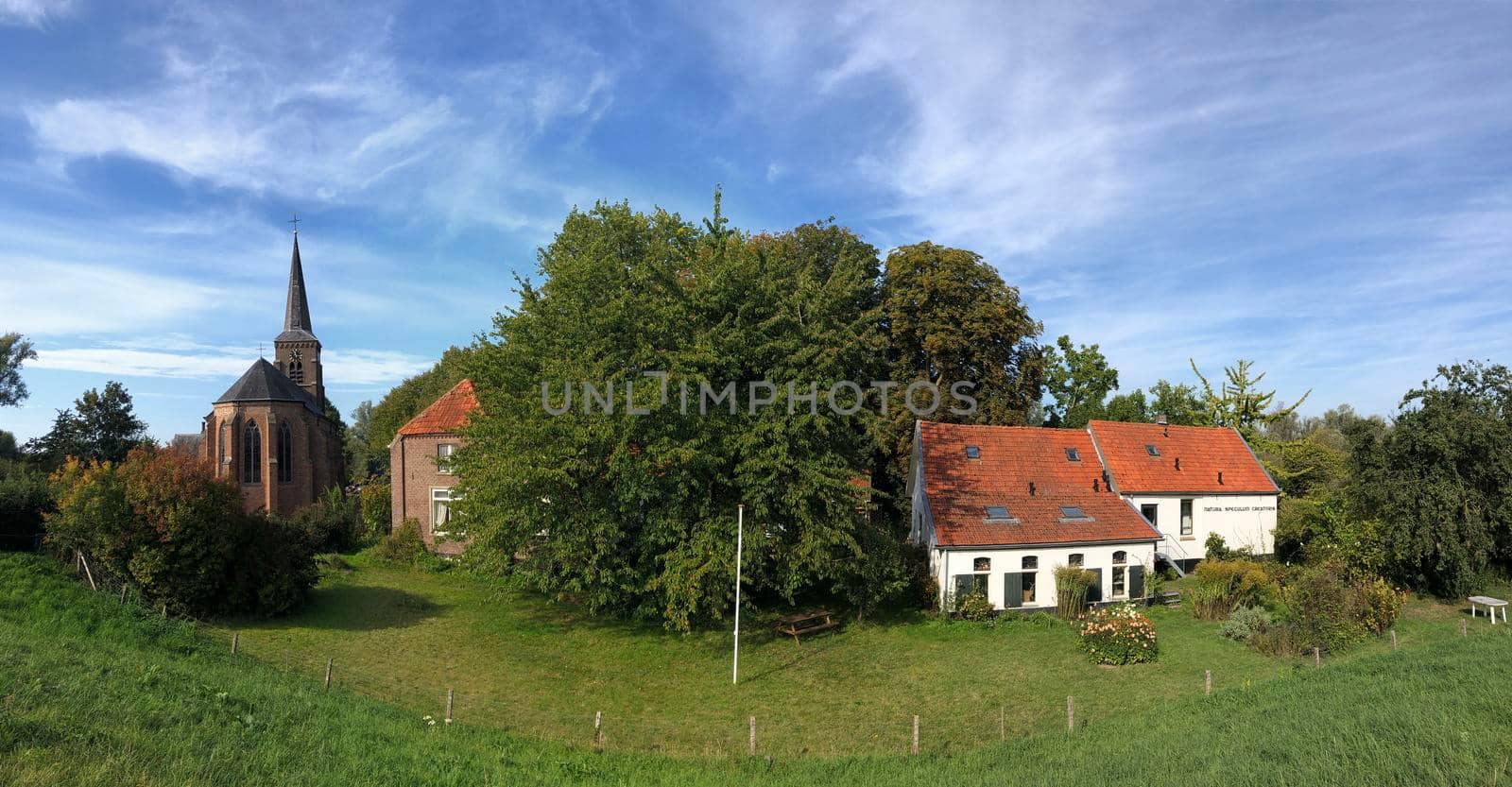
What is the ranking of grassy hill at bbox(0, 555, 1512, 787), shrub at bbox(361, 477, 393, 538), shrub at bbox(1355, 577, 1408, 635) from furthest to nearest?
shrub at bbox(361, 477, 393, 538)
shrub at bbox(1355, 577, 1408, 635)
grassy hill at bbox(0, 555, 1512, 787)

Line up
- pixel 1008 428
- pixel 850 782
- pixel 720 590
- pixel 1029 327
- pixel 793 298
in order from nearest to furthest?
1. pixel 850 782
2. pixel 720 590
3. pixel 793 298
4. pixel 1008 428
5. pixel 1029 327

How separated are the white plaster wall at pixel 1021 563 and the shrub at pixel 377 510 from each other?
1045 inches

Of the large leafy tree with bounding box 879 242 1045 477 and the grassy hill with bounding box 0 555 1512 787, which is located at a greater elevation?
the large leafy tree with bounding box 879 242 1045 477

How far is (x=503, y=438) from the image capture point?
19.7 meters

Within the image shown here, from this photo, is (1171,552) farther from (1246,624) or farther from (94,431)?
(94,431)

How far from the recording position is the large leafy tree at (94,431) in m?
43.5

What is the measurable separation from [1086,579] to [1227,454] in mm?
14190

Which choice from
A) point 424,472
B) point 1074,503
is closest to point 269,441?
point 424,472

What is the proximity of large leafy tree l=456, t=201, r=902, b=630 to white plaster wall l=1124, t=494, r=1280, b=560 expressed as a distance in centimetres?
1458

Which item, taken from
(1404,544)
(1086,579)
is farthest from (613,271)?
(1404,544)

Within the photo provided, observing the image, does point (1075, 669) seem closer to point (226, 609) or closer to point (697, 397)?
point (697, 397)

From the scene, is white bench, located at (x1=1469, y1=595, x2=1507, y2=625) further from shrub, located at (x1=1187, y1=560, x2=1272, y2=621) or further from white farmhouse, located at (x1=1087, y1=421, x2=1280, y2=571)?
white farmhouse, located at (x1=1087, y1=421, x2=1280, y2=571)


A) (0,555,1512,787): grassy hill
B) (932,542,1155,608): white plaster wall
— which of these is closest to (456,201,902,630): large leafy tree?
(932,542,1155,608): white plaster wall

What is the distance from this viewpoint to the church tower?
5284cm
